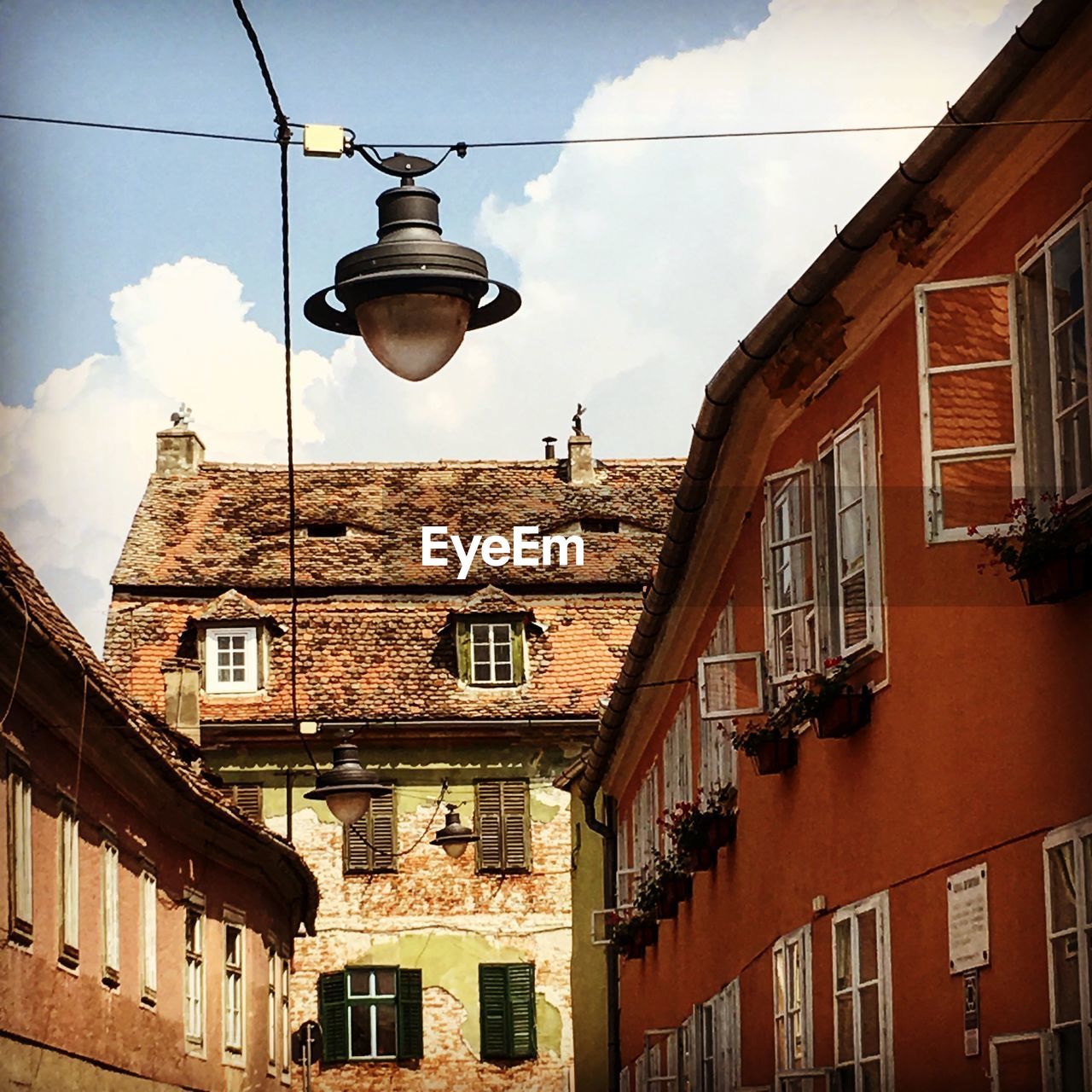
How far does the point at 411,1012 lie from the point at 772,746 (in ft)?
75.0

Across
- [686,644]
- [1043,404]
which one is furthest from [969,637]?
[686,644]

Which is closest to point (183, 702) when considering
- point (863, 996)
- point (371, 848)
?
point (371, 848)

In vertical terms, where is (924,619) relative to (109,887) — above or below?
above

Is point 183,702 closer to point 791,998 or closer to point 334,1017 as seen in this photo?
point 334,1017

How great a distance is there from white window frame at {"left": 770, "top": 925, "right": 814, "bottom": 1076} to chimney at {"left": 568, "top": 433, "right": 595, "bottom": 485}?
1113 inches

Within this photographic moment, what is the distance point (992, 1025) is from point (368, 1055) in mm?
26397

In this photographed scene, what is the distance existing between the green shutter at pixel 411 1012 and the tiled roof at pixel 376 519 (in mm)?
6919

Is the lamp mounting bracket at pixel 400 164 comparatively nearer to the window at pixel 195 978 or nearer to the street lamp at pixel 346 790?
the street lamp at pixel 346 790

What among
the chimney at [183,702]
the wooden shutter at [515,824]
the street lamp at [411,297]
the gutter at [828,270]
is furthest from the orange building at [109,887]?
the wooden shutter at [515,824]

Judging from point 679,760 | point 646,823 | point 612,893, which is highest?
point 679,760

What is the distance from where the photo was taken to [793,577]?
42.8ft

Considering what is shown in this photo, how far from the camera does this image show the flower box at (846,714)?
11422 mm

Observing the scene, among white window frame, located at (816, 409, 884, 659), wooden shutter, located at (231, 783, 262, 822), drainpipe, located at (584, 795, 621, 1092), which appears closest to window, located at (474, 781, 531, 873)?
wooden shutter, located at (231, 783, 262, 822)

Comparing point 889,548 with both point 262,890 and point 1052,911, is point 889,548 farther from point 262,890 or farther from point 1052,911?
point 262,890
